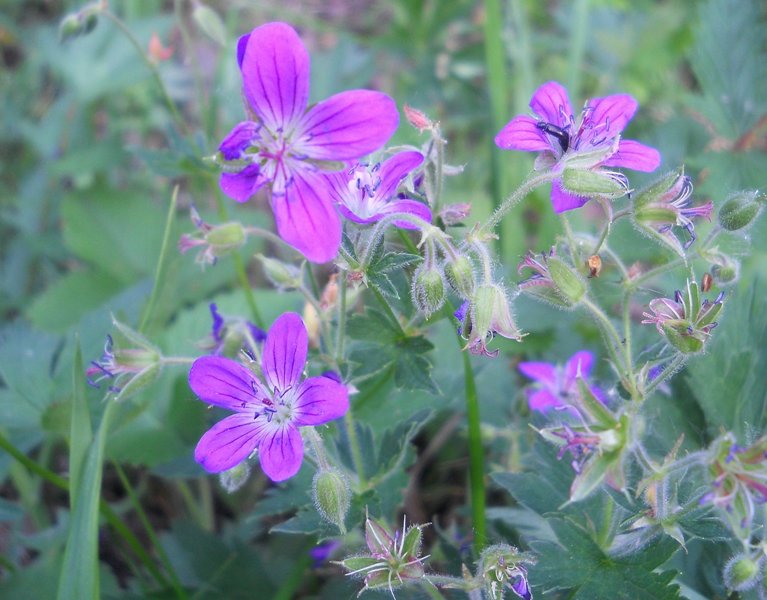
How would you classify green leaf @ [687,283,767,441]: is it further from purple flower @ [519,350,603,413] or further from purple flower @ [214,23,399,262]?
purple flower @ [214,23,399,262]

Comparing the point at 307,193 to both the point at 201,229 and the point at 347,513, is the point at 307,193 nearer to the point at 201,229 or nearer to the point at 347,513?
the point at 201,229

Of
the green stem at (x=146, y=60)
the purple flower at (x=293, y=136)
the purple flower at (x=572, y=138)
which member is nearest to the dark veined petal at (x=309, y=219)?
the purple flower at (x=293, y=136)

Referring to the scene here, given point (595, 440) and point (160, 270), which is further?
point (160, 270)

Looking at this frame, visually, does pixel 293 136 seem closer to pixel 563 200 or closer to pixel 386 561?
pixel 563 200

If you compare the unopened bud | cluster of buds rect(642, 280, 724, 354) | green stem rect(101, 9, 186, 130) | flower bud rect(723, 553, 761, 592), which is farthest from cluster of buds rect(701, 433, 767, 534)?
green stem rect(101, 9, 186, 130)

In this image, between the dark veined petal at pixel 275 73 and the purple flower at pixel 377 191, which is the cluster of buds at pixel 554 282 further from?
the dark veined petal at pixel 275 73

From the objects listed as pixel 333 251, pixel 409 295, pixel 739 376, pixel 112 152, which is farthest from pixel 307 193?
pixel 112 152

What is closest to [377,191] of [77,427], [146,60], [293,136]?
[293,136]
